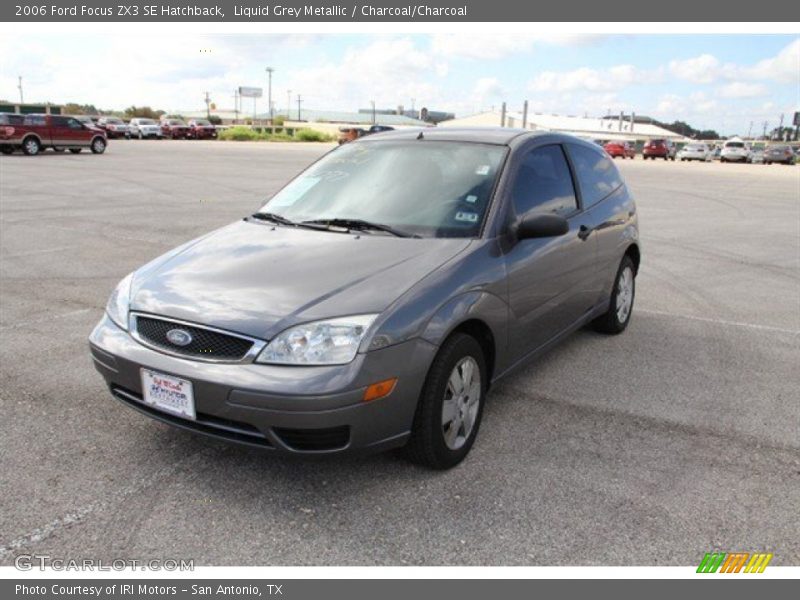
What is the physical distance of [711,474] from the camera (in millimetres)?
3500

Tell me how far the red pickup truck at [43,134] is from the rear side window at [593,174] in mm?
27149

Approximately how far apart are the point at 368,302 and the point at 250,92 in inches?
3846

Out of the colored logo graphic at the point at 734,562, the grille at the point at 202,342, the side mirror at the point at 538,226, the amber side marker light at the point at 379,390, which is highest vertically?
the side mirror at the point at 538,226

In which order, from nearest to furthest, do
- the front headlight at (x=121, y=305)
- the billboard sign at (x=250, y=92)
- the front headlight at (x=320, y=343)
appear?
the front headlight at (x=320, y=343) → the front headlight at (x=121, y=305) → the billboard sign at (x=250, y=92)

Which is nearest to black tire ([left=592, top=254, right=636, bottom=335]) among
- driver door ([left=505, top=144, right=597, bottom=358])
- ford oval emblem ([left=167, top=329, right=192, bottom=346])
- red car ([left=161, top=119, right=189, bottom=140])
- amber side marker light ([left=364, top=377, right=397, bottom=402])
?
driver door ([left=505, top=144, right=597, bottom=358])

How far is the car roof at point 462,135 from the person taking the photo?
4.43 metres

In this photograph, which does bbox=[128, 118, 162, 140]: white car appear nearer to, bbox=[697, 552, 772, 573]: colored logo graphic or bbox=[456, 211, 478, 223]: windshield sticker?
bbox=[456, 211, 478, 223]: windshield sticker

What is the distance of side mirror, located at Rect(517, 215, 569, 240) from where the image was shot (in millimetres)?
3822

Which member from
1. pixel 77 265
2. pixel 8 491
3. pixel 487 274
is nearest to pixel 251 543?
pixel 8 491

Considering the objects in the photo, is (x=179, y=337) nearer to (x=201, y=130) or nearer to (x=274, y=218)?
(x=274, y=218)

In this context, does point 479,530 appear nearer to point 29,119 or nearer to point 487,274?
point 487,274

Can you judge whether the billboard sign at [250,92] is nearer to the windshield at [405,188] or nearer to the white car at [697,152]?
the white car at [697,152]

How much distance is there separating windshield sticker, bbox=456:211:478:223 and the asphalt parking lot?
3.94 ft

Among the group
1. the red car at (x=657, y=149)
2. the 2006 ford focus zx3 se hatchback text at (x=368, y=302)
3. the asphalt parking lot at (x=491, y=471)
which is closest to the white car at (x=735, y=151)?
the red car at (x=657, y=149)
